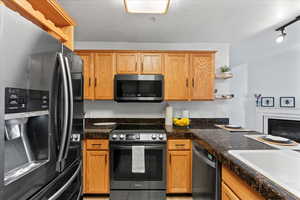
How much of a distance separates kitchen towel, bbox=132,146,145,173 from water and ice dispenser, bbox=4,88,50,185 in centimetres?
140

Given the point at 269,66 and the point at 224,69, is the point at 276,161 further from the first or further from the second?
the point at 269,66

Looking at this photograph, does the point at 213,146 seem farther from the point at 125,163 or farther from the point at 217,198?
the point at 125,163

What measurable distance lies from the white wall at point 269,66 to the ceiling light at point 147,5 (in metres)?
2.08

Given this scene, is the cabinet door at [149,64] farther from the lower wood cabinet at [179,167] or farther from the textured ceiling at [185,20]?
the lower wood cabinet at [179,167]

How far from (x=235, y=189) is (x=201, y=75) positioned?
1.95 metres

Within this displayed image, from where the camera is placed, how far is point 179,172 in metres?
2.37

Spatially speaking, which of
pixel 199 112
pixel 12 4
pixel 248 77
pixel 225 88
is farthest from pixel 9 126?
pixel 248 77

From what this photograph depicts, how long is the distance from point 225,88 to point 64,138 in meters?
2.95

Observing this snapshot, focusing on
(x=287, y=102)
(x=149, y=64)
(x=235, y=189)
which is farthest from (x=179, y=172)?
(x=287, y=102)

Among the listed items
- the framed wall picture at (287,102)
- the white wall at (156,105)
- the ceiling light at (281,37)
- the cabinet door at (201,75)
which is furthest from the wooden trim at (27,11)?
the framed wall picture at (287,102)

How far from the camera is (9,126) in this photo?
80 centimetres

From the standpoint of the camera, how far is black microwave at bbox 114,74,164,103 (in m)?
2.63

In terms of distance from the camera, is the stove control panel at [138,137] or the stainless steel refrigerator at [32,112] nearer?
the stainless steel refrigerator at [32,112]

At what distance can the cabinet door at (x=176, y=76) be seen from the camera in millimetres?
2785
